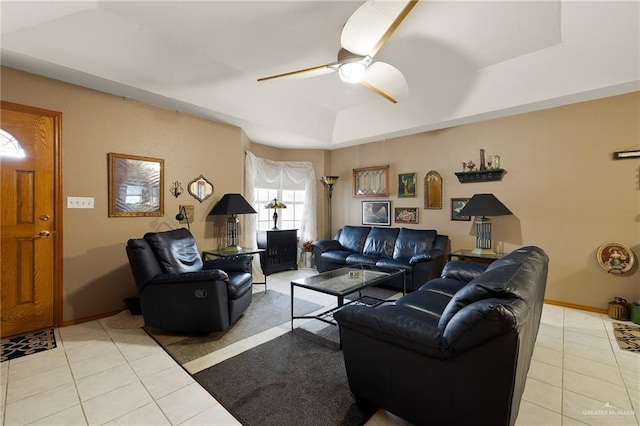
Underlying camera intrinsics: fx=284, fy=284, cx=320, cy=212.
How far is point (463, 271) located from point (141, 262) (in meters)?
Answer: 3.28

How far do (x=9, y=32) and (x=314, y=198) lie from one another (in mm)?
4691

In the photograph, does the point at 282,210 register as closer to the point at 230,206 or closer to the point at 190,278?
the point at 230,206

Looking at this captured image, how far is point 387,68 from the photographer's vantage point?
2.57 meters

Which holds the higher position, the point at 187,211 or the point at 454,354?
the point at 187,211

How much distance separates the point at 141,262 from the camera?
8.98 feet

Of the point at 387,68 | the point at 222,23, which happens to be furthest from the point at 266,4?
the point at 387,68

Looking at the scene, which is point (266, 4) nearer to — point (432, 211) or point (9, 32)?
point (9, 32)

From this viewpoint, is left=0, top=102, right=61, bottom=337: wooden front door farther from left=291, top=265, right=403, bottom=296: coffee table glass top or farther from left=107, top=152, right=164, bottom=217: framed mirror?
left=291, top=265, right=403, bottom=296: coffee table glass top

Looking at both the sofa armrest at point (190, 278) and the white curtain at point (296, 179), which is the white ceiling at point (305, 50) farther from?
the sofa armrest at point (190, 278)

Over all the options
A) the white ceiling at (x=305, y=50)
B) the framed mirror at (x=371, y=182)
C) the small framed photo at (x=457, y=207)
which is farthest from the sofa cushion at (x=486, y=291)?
the framed mirror at (x=371, y=182)

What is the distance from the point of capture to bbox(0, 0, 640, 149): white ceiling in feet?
8.11

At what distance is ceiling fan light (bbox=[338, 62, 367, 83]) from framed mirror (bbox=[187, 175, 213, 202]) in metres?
2.68

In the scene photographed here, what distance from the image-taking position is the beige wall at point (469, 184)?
3.14 m

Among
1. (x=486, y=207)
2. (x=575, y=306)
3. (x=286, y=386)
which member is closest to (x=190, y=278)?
(x=286, y=386)
